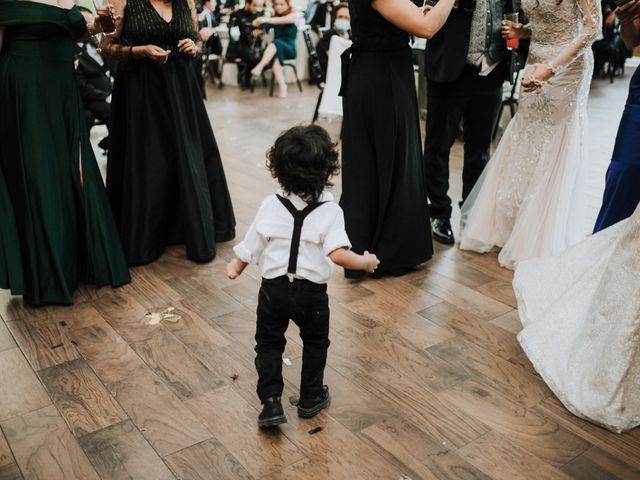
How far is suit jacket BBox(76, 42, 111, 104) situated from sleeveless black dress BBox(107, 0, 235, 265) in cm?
193

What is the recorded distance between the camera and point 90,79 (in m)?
5.38

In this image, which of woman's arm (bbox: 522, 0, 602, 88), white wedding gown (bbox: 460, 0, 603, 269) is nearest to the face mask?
white wedding gown (bbox: 460, 0, 603, 269)

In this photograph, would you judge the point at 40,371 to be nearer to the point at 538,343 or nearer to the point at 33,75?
the point at 33,75

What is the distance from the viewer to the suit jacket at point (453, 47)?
11.4 feet

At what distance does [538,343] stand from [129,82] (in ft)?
7.69

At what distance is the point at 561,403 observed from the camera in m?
2.45

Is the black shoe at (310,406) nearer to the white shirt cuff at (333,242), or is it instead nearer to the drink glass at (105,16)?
the white shirt cuff at (333,242)

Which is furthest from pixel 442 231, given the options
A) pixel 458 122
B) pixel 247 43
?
pixel 247 43

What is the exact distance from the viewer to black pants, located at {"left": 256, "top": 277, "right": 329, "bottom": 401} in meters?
2.15

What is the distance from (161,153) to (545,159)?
2033mm

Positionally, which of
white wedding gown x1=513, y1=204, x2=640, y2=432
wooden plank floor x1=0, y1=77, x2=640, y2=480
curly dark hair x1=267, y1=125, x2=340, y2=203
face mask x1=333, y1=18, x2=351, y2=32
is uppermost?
curly dark hair x1=267, y1=125, x2=340, y2=203

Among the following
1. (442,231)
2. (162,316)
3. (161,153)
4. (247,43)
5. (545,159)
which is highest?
(545,159)

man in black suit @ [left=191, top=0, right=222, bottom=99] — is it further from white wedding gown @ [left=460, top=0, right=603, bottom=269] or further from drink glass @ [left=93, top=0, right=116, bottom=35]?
white wedding gown @ [left=460, top=0, right=603, bottom=269]

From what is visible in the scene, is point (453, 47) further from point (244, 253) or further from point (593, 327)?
point (244, 253)
